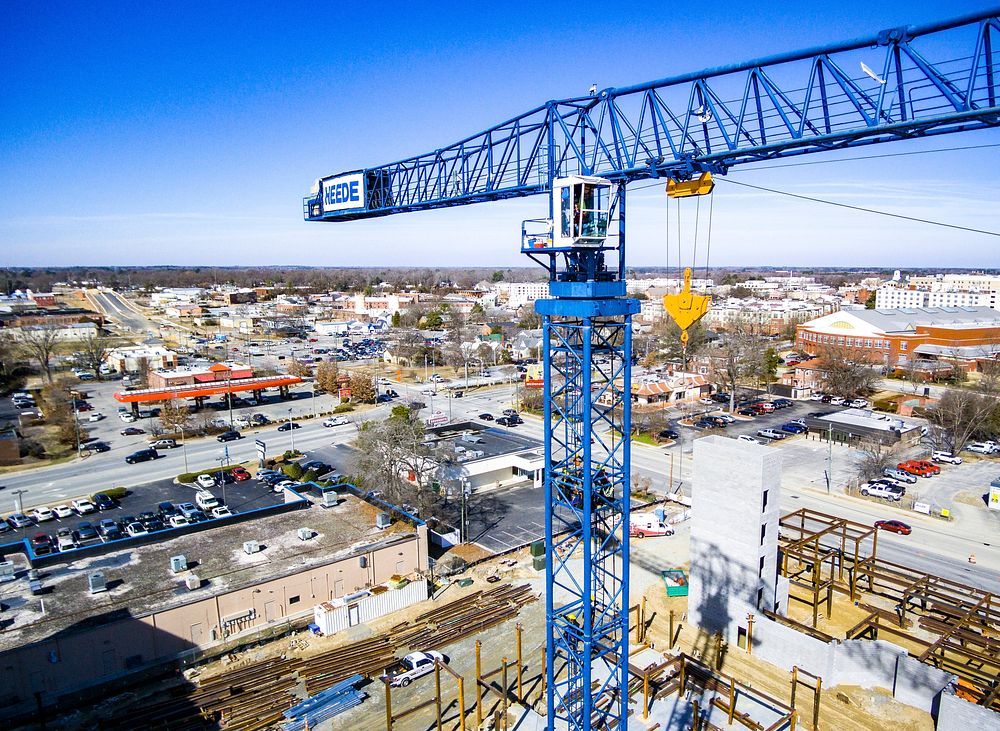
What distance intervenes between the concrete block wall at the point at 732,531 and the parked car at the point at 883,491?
958 centimetres

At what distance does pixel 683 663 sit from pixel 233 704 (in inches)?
302

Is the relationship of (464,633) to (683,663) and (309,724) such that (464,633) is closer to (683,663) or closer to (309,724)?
(309,724)

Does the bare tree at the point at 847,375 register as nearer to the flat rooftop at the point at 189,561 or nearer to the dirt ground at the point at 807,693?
the dirt ground at the point at 807,693

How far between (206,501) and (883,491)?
21.3 m

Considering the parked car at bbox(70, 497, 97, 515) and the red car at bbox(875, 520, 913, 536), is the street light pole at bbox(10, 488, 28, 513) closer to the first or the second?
the parked car at bbox(70, 497, 97, 515)

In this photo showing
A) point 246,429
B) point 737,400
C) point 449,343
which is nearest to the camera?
point 246,429

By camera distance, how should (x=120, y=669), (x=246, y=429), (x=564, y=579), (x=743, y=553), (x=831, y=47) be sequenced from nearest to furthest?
1. (x=831, y=47)
2. (x=120, y=669)
3. (x=743, y=553)
4. (x=564, y=579)
5. (x=246, y=429)

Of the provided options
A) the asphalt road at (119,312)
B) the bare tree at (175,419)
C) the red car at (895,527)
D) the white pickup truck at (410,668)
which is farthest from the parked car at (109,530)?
the asphalt road at (119,312)

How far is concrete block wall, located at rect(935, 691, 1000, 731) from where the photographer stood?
903 centimetres

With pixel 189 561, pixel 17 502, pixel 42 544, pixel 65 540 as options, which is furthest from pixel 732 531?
pixel 17 502

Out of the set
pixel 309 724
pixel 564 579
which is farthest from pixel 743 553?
pixel 309 724

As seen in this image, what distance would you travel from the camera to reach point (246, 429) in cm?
2911

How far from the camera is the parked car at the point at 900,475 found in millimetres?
21391

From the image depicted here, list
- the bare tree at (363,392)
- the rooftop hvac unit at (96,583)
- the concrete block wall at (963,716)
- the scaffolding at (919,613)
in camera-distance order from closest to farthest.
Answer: the concrete block wall at (963,716) < the scaffolding at (919,613) < the rooftop hvac unit at (96,583) < the bare tree at (363,392)
